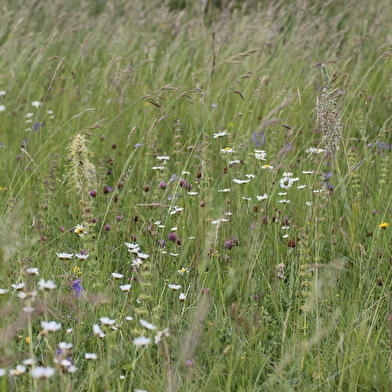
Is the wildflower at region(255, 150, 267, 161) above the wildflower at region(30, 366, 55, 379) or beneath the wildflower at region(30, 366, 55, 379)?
above

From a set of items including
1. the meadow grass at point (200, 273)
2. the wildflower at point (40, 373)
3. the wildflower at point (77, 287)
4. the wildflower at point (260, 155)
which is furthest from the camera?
the wildflower at point (260, 155)

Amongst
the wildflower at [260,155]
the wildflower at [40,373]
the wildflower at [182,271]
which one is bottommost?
the wildflower at [182,271]

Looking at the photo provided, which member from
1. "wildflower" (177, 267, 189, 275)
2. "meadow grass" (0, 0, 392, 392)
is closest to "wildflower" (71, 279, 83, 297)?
"meadow grass" (0, 0, 392, 392)

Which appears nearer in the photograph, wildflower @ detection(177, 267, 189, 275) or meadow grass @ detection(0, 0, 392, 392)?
meadow grass @ detection(0, 0, 392, 392)

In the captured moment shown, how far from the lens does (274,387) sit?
1589 mm

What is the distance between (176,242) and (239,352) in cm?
78

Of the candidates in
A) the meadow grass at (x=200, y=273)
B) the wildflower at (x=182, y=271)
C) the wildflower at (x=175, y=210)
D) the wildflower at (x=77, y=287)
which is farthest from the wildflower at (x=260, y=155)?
the wildflower at (x=77, y=287)

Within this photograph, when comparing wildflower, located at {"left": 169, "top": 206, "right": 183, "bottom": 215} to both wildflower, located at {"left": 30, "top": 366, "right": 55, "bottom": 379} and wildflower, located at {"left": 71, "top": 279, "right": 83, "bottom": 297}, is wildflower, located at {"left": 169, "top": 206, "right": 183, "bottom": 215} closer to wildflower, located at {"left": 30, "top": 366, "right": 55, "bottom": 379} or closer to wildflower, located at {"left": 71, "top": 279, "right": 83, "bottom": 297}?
wildflower, located at {"left": 71, "top": 279, "right": 83, "bottom": 297}

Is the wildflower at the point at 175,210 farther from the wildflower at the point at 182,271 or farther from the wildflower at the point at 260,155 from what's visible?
the wildflower at the point at 260,155

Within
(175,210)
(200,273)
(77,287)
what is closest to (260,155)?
(175,210)

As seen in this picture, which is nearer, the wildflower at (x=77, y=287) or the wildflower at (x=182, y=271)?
the wildflower at (x=77, y=287)

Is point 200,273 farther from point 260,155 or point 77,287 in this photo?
point 260,155

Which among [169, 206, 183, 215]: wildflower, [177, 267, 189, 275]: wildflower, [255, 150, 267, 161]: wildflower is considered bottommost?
[177, 267, 189, 275]: wildflower

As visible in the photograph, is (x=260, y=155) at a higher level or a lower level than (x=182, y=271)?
higher
